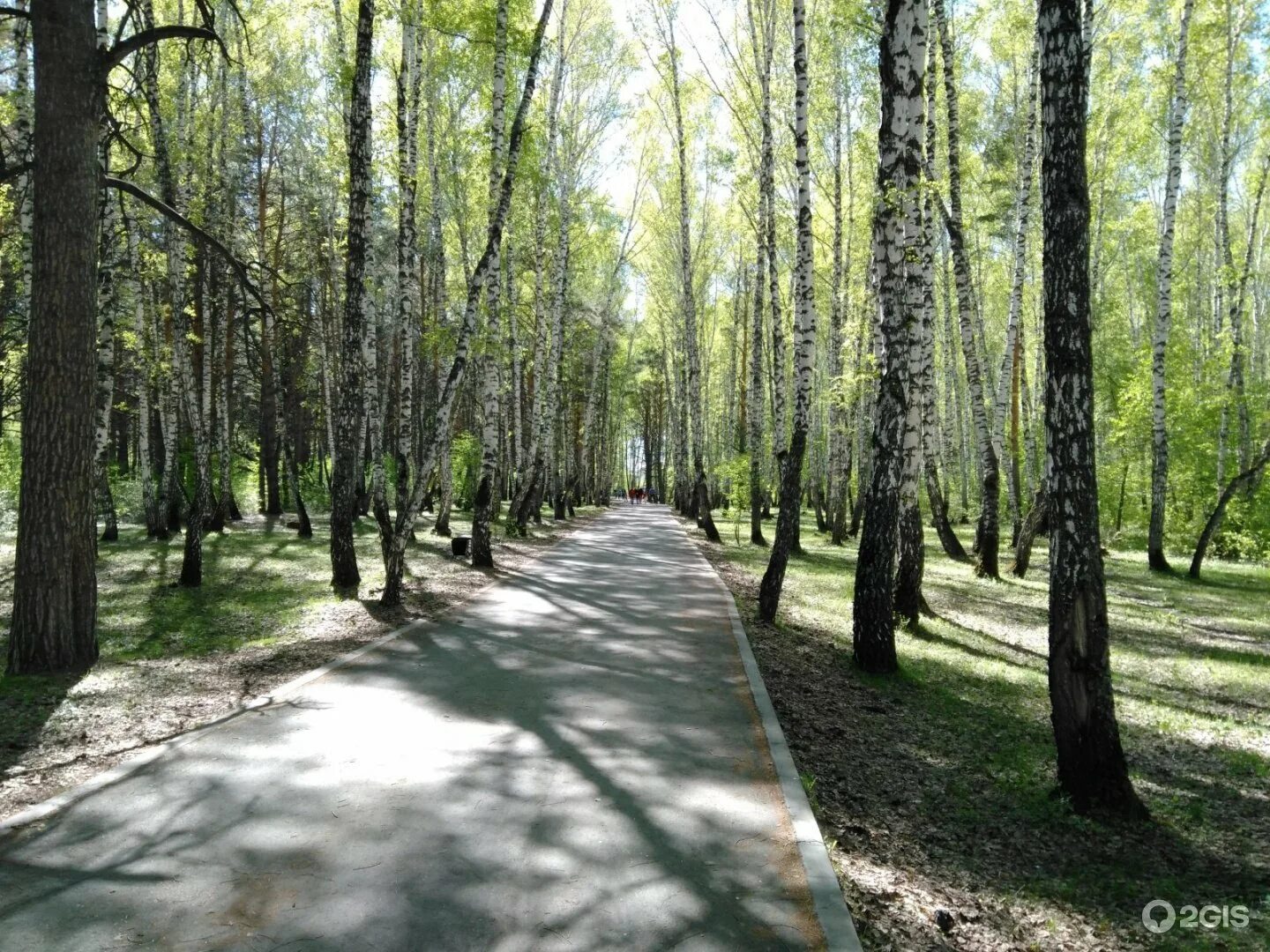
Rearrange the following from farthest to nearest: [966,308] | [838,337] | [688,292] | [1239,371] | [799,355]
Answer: [688,292]
[838,337]
[1239,371]
[966,308]
[799,355]

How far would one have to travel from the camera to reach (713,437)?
196 feet

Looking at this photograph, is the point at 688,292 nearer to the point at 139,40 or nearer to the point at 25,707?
the point at 139,40

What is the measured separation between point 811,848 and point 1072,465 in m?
2.75

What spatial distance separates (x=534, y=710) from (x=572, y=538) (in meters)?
16.9

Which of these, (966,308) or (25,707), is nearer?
(25,707)

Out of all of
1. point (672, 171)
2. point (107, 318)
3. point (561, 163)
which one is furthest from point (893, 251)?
point (672, 171)

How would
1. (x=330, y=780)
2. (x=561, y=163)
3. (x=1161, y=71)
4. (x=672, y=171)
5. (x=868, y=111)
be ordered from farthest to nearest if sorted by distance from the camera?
1. (x=672, y=171)
2. (x=561, y=163)
3. (x=868, y=111)
4. (x=1161, y=71)
5. (x=330, y=780)

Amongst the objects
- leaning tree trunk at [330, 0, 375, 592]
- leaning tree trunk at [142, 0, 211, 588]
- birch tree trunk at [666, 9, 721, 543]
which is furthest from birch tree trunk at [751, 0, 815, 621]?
birch tree trunk at [666, 9, 721, 543]

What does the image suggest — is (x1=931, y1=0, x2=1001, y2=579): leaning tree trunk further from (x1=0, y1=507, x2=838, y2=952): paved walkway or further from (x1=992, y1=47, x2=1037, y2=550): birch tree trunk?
(x1=0, y1=507, x2=838, y2=952): paved walkway

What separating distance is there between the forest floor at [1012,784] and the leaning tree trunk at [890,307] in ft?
2.22

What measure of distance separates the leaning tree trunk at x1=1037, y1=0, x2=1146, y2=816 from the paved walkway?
194 cm

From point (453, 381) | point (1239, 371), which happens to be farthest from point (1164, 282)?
point (453, 381)

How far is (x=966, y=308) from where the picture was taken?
14.7 metres

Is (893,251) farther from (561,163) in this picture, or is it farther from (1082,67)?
(561,163)
